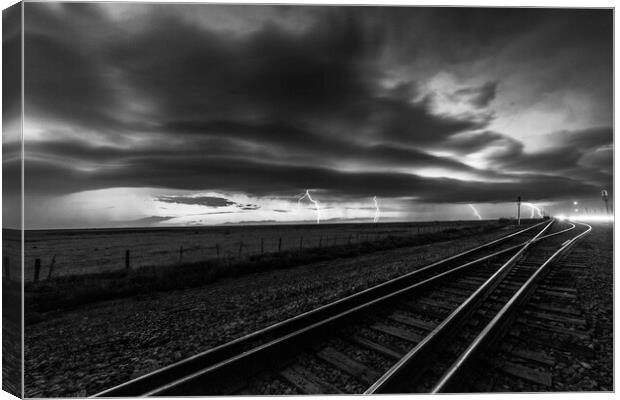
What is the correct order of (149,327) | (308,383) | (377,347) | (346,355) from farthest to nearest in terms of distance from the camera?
(149,327), (377,347), (346,355), (308,383)

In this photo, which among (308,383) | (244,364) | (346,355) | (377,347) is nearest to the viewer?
(308,383)

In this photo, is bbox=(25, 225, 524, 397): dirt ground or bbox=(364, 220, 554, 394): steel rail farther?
bbox=(25, 225, 524, 397): dirt ground

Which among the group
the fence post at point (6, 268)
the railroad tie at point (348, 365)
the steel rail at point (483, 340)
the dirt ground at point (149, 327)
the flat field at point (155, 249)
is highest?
the fence post at point (6, 268)

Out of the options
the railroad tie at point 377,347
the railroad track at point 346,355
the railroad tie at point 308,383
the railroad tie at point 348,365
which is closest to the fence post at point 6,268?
the railroad track at point 346,355

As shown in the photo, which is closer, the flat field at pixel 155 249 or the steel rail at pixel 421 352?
the steel rail at pixel 421 352

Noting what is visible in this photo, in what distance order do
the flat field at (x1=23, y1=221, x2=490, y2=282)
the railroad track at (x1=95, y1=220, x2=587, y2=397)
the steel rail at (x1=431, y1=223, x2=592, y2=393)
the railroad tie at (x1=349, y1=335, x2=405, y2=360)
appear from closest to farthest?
the steel rail at (x1=431, y1=223, x2=592, y2=393), the railroad track at (x1=95, y1=220, x2=587, y2=397), the railroad tie at (x1=349, y1=335, x2=405, y2=360), the flat field at (x1=23, y1=221, x2=490, y2=282)

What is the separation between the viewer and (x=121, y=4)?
14.5ft

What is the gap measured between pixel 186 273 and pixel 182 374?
643 cm

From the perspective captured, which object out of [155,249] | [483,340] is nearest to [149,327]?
[483,340]

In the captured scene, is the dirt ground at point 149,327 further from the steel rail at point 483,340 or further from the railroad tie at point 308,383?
the steel rail at point 483,340

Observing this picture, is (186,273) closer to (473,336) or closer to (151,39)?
(151,39)

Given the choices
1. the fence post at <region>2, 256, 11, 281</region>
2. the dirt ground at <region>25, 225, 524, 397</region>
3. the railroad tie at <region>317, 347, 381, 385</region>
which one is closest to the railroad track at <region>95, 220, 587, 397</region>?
the railroad tie at <region>317, 347, 381, 385</region>

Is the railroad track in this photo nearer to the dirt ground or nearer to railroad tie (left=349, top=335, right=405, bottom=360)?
railroad tie (left=349, top=335, right=405, bottom=360)

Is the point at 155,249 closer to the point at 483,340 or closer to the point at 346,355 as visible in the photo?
the point at 346,355
